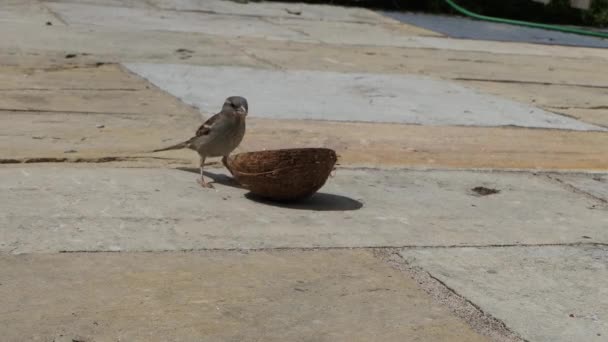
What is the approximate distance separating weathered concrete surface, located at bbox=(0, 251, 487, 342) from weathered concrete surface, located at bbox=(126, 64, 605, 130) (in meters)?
3.73

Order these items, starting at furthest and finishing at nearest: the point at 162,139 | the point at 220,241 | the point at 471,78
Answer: the point at 471,78
the point at 162,139
the point at 220,241

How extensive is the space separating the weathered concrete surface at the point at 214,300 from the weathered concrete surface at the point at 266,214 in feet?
0.80

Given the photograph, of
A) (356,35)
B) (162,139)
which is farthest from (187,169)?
(356,35)

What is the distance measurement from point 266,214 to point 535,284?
1.51m

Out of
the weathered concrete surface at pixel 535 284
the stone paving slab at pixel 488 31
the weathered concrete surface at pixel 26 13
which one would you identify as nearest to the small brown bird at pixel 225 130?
the weathered concrete surface at pixel 535 284

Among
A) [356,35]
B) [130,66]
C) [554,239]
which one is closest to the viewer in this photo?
[554,239]

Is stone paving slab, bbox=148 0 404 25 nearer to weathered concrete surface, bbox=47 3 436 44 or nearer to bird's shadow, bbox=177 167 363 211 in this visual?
weathered concrete surface, bbox=47 3 436 44

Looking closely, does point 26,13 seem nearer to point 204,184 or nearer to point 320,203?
point 204,184

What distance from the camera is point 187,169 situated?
260 inches

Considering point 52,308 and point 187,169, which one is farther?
point 187,169

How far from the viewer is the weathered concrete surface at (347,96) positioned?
873 centimetres

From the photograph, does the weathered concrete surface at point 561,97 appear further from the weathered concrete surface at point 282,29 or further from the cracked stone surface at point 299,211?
the weathered concrete surface at point 282,29

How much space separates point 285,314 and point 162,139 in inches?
130

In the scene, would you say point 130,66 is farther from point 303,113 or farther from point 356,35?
point 356,35
